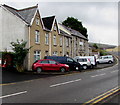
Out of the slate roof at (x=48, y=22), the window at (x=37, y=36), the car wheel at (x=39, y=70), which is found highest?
the slate roof at (x=48, y=22)

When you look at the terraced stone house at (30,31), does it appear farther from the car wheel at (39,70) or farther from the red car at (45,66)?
the car wheel at (39,70)

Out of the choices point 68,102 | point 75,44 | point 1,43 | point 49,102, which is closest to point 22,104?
point 49,102

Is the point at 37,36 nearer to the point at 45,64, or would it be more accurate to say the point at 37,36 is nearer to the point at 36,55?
the point at 36,55

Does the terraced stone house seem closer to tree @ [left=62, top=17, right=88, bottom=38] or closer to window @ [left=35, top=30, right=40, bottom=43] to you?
window @ [left=35, top=30, right=40, bottom=43]

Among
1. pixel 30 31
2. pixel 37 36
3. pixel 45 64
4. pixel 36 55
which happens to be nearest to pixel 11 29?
pixel 30 31

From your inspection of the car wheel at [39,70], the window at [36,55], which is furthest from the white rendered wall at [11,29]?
the car wheel at [39,70]

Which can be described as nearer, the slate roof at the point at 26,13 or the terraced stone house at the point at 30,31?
the terraced stone house at the point at 30,31

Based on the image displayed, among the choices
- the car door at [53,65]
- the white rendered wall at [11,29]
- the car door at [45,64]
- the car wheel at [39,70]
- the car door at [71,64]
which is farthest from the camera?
the white rendered wall at [11,29]

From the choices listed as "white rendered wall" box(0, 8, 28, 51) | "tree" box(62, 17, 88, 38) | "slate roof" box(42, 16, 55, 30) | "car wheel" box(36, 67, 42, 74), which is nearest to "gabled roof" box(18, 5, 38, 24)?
"white rendered wall" box(0, 8, 28, 51)

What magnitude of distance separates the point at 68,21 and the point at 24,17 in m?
34.7

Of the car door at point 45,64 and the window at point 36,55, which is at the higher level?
the window at point 36,55

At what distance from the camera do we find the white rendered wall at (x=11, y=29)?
21753 mm

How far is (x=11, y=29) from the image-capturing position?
22812mm

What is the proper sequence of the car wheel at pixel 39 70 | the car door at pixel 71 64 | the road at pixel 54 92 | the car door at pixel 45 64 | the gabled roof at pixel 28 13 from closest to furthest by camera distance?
the road at pixel 54 92, the car wheel at pixel 39 70, the car door at pixel 45 64, the car door at pixel 71 64, the gabled roof at pixel 28 13
